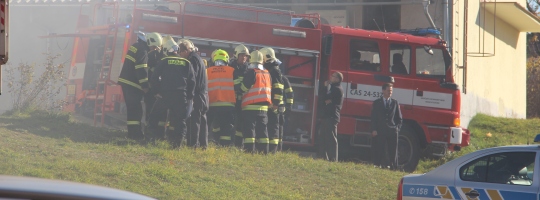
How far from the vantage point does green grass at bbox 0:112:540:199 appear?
29.2 ft

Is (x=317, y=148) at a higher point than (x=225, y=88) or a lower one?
lower

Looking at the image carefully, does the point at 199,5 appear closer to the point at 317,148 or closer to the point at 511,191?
the point at 317,148

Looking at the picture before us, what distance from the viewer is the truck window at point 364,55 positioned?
13.3m

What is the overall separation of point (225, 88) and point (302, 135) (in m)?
1.87

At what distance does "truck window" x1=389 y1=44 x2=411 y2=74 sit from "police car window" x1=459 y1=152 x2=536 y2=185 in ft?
20.3

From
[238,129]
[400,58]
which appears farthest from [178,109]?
[400,58]

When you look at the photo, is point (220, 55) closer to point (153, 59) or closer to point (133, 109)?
point (153, 59)

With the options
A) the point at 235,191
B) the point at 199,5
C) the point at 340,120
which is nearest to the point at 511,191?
the point at 235,191

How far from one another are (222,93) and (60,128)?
103 inches

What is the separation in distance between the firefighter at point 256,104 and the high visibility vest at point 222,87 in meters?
0.21

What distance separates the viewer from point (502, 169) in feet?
23.8

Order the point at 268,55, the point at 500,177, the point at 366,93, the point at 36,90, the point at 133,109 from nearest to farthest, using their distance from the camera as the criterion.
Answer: the point at 500,177 < the point at 133,109 < the point at 268,55 < the point at 366,93 < the point at 36,90

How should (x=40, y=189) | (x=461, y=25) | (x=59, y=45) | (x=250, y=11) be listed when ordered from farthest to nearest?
(x=461, y=25)
(x=59, y=45)
(x=250, y=11)
(x=40, y=189)

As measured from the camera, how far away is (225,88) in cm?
1216
